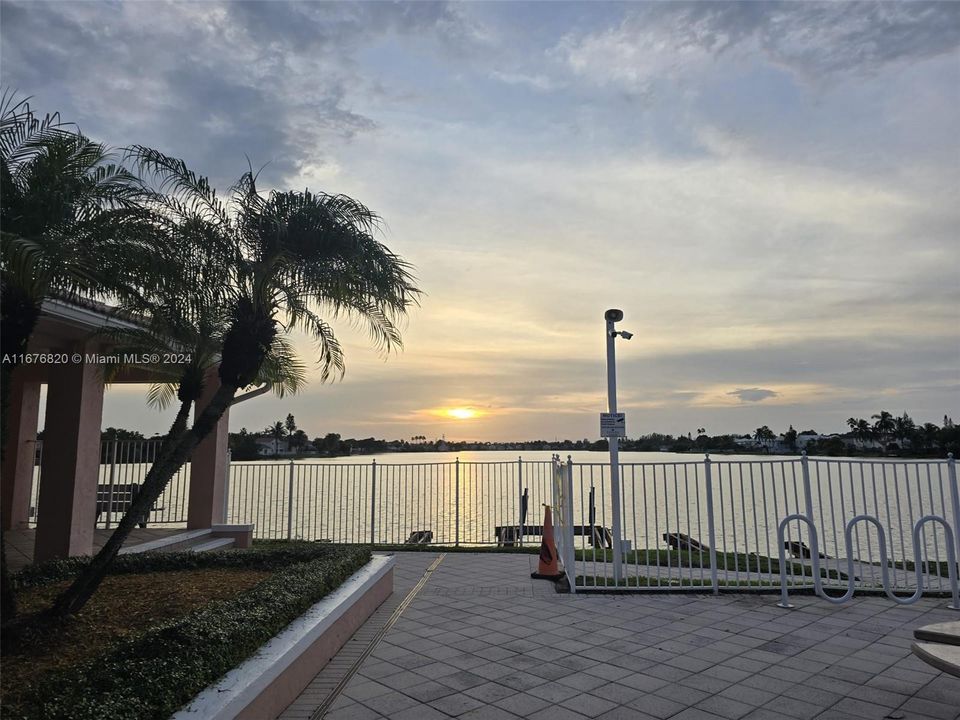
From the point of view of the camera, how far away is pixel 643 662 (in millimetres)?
5008

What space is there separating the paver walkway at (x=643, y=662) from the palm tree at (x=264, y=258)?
2965 millimetres

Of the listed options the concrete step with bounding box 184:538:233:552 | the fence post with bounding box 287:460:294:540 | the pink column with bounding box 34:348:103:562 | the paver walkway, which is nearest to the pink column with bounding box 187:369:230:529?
the concrete step with bounding box 184:538:233:552

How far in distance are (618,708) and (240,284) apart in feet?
17.2

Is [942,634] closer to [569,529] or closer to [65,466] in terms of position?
[569,529]

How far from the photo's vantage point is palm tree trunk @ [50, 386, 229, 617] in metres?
5.27

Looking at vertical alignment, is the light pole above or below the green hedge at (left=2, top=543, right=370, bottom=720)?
above

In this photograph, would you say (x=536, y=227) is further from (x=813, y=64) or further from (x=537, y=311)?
(x=813, y=64)

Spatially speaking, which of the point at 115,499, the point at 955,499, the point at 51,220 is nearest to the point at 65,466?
the point at 51,220

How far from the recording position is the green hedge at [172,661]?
3041 millimetres

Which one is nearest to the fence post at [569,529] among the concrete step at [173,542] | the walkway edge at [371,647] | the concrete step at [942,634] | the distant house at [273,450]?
the walkway edge at [371,647]

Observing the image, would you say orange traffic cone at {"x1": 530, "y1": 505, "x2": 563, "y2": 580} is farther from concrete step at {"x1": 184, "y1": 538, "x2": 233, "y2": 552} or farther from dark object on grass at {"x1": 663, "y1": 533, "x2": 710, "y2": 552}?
concrete step at {"x1": 184, "y1": 538, "x2": 233, "y2": 552}

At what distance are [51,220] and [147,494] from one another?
8.49 feet

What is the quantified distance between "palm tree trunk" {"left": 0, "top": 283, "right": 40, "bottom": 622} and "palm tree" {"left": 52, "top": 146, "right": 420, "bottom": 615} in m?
1.36

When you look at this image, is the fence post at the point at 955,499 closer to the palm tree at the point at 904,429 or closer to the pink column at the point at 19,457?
the pink column at the point at 19,457
